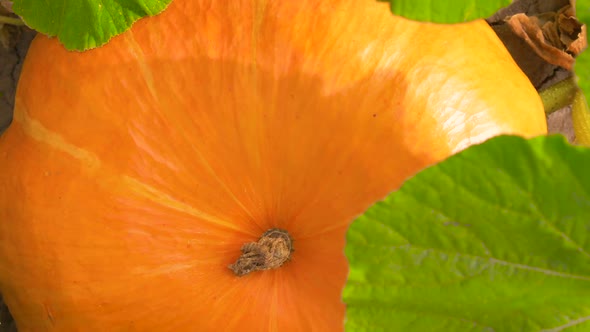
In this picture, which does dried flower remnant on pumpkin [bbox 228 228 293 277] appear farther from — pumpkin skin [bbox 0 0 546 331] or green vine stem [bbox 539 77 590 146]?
green vine stem [bbox 539 77 590 146]

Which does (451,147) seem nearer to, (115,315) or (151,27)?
(151,27)

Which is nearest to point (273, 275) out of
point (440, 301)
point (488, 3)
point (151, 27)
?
point (440, 301)

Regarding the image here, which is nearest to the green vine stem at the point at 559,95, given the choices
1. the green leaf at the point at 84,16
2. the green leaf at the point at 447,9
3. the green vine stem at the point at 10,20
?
the green leaf at the point at 447,9

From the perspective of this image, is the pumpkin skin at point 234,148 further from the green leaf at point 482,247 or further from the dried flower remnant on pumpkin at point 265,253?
the green leaf at point 482,247

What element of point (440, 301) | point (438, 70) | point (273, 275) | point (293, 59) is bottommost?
point (273, 275)

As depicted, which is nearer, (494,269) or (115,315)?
(494,269)

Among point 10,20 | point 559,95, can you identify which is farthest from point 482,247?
point 10,20
